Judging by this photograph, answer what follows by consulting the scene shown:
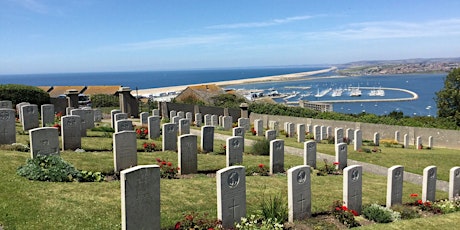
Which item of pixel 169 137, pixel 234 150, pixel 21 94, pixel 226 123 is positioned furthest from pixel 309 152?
pixel 21 94

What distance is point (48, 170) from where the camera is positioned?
32.3 ft

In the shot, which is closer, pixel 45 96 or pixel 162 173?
pixel 162 173

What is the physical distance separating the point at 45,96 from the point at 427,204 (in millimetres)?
26583

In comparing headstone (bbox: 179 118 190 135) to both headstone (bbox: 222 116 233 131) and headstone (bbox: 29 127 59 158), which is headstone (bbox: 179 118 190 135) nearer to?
headstone (bbox: 222 116 233 131)

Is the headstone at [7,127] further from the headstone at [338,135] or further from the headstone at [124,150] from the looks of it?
the headstone at [338,135]

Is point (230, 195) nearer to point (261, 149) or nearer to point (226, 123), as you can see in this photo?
point (261, 149)

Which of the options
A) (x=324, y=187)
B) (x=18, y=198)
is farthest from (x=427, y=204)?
(x=18, y=198)

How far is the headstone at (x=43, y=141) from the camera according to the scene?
35.6 ft

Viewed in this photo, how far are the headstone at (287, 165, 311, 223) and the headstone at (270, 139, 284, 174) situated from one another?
4.17 metres

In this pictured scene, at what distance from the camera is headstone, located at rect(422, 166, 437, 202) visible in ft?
37.9

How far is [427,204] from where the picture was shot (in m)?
11.0

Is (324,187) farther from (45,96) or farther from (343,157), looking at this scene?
(45,96)

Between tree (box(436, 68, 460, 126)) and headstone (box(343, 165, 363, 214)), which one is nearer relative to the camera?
headstone (box(343, 165, 363, 214))

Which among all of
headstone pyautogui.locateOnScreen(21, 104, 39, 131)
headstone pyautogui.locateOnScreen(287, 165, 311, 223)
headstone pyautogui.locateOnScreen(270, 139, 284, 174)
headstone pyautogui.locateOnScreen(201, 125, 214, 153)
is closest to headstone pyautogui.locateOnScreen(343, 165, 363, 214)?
headstone pyautogui.locateOnScreen(287, 165, 311, 223)
